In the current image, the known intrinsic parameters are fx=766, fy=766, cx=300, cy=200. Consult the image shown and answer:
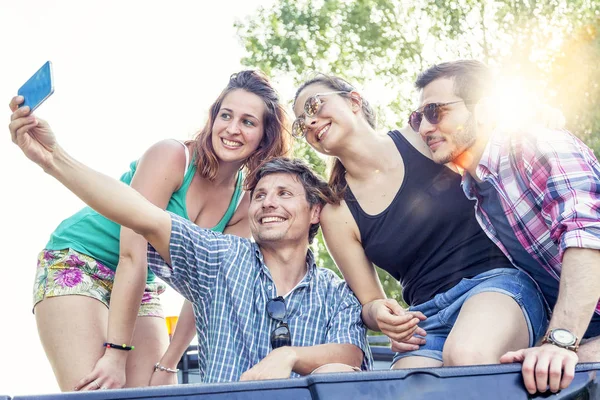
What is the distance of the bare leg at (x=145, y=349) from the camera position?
11.4ft

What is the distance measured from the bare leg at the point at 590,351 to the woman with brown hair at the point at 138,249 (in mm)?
1697

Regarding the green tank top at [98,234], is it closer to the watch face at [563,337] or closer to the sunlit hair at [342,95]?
the sunlit hair at [342,95]

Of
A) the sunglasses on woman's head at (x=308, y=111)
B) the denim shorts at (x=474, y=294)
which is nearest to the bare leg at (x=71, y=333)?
the sunglasses on woman's head at (x=308, y=111)

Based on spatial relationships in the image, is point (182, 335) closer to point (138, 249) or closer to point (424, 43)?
point (138, 249)

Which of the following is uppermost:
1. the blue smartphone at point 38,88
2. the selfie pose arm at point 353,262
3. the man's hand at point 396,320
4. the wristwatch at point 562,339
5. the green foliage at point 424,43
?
the green foliage at point 424,43

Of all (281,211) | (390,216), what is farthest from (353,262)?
(281,211)

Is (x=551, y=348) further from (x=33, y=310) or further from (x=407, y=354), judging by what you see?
(x=33, y=310)

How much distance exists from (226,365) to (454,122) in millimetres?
1267

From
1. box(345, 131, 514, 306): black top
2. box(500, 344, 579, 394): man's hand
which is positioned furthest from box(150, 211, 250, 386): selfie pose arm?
box(500, 344, 579, 394): man's hand

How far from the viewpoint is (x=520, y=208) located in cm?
265

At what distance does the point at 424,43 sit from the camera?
15.7 metres

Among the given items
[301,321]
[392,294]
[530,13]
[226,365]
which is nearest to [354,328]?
[301,321]

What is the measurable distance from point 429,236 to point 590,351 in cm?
75

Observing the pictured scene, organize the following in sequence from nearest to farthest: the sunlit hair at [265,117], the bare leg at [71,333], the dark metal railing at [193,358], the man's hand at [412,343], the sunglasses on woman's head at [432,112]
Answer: the man's hand at [412,343]
the sunglasses on woman's head at [432,112]
the bare leg at [71,333]
the sunlit hair at [265,117]
the dark metal railing at [193,358]
